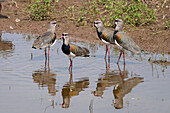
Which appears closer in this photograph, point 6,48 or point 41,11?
point 6,48

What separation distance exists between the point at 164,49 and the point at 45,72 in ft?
15.3

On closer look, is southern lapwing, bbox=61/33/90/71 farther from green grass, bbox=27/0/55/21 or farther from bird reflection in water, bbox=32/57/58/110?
green grass, bbox=27/0/55/21

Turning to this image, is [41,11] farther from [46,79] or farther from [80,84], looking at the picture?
[80,84]

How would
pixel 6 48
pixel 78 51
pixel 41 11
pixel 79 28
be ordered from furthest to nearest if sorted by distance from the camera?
pixel 41 11 → pixel 79 28 → pixel 6 48 → pixel 78 51

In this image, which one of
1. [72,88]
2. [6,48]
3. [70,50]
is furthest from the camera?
[6,48]

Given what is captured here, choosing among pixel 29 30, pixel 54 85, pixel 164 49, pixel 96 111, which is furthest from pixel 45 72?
pixel 29 30

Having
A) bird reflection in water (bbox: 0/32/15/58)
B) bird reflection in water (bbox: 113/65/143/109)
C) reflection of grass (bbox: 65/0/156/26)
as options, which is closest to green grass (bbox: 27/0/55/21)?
reflection of grass (bbox: 65/0/156/26)

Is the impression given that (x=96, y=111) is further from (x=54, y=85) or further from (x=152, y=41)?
(x=152, y=41)

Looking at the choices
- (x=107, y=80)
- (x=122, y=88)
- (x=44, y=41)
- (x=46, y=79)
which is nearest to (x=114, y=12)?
(x=44, y=41)

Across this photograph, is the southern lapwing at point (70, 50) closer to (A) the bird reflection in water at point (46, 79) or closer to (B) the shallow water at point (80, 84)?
(B) the shallow water at point (80, 84)

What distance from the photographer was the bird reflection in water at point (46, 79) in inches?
335

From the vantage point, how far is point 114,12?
1602 centimetres

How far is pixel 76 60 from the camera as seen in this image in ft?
38.1

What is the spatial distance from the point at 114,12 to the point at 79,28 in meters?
A: 1.77
